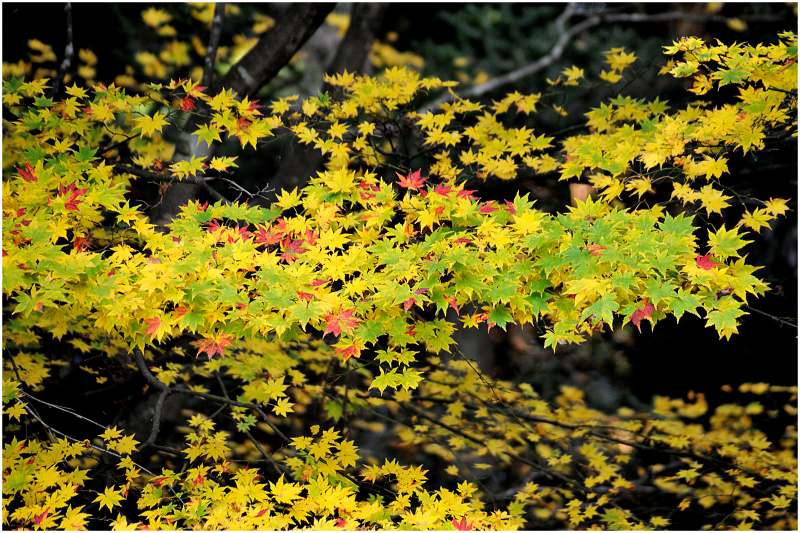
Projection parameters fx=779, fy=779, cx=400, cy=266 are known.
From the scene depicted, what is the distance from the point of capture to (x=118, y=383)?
5852mm

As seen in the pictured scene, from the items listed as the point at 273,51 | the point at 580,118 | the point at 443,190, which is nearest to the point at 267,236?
the point at 443,190

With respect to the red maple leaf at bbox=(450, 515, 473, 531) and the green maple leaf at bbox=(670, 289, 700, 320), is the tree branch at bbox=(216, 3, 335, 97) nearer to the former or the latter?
the red maple leaf at bbox=(450, 515, 473, 531)

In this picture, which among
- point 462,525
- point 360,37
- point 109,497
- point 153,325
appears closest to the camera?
point 153,325

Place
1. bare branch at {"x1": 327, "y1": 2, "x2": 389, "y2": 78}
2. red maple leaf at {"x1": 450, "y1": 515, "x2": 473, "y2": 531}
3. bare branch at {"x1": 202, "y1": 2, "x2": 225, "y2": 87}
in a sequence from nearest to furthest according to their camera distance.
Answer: red maple leaf at {"x1": 450, "y1": 515, "x2": 473, "y2": 531}
bare branch at {"x1": 202, "y1": 2, "x2": 225, "y2": 87}
bare branch at {"x1": 327, "y1": 2, "x2": 389, "y2": 78}

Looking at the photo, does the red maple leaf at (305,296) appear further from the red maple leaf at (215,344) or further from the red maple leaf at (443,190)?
the red maple leaf at (443,190)

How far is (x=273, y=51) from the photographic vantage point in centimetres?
548

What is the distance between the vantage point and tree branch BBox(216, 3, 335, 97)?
543 centimetres

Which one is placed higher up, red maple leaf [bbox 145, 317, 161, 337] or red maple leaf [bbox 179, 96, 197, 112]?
red maple leaf [bbox 179, 96, 197, 112]

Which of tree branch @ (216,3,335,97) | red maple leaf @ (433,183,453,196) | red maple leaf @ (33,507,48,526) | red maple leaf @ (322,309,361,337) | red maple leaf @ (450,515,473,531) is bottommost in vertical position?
red maple leaf @ (33,507,48,526)

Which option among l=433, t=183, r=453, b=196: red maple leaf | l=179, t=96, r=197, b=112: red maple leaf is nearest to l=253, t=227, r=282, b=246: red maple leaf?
l=433, t=183, r=453, b=196: red maple leaf

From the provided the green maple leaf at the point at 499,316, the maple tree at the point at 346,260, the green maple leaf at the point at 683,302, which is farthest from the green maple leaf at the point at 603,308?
the green maple leaf at the point at 499,316

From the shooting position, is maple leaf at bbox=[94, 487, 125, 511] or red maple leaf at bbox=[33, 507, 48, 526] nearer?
red maple leaf at bbox=[33, 507, 48, 526]

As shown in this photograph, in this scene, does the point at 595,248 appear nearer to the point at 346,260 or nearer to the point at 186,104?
the point at 346,260

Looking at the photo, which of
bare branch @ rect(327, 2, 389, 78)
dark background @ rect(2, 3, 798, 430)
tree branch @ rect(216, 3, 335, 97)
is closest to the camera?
tree branch @ rect(216, 3, 335, 97)
